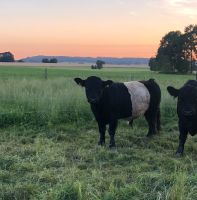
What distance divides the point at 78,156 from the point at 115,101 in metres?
2.00

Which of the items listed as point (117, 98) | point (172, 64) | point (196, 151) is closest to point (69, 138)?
point (117, 98)

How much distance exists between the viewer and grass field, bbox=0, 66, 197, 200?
5.09m

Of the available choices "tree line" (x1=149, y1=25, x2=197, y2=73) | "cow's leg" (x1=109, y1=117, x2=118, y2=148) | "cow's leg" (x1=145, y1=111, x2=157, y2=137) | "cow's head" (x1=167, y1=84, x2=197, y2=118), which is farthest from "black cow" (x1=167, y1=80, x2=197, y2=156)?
"tree line" (x1=149, y1=25, x2=197, y2=73)

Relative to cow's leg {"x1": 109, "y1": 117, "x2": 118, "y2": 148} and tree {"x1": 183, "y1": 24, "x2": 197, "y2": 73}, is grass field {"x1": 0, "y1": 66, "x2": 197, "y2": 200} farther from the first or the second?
tree {"x1": 183, "y1": 24, "x2": 197, "y2": 73}

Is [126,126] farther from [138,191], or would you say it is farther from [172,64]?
[172,64]

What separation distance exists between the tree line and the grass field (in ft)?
214

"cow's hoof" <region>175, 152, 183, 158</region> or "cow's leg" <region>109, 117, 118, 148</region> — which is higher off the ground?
"cow's leg" <region>109, 117, 118, 148</region>

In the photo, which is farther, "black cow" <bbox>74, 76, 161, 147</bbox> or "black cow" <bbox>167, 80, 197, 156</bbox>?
"black cow" <bbox>74, 76, 161, 147</bbox>

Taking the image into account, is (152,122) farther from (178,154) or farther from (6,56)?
(6,56)

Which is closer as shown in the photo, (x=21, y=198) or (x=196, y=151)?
(x=21, y=198)

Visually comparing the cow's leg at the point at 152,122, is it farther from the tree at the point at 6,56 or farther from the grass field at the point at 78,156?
the tree at the point at 6,56

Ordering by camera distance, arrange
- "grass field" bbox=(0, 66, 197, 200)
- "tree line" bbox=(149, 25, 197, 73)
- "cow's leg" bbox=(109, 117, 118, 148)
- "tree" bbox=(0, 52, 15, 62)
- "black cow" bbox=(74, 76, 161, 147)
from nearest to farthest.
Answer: "grass field" bbox=(0, 66, 197, 200) → "cow's leg" bbox=(109, 117, 118, 148) → "black cow" bbox=(74, 76, 161, 147) → "tree line" bbox=(149, 25, 197, 73) → "tree" bbox=(0, 52, 15, 62)

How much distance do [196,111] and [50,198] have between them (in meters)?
3.97

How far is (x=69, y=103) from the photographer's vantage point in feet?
39.6
